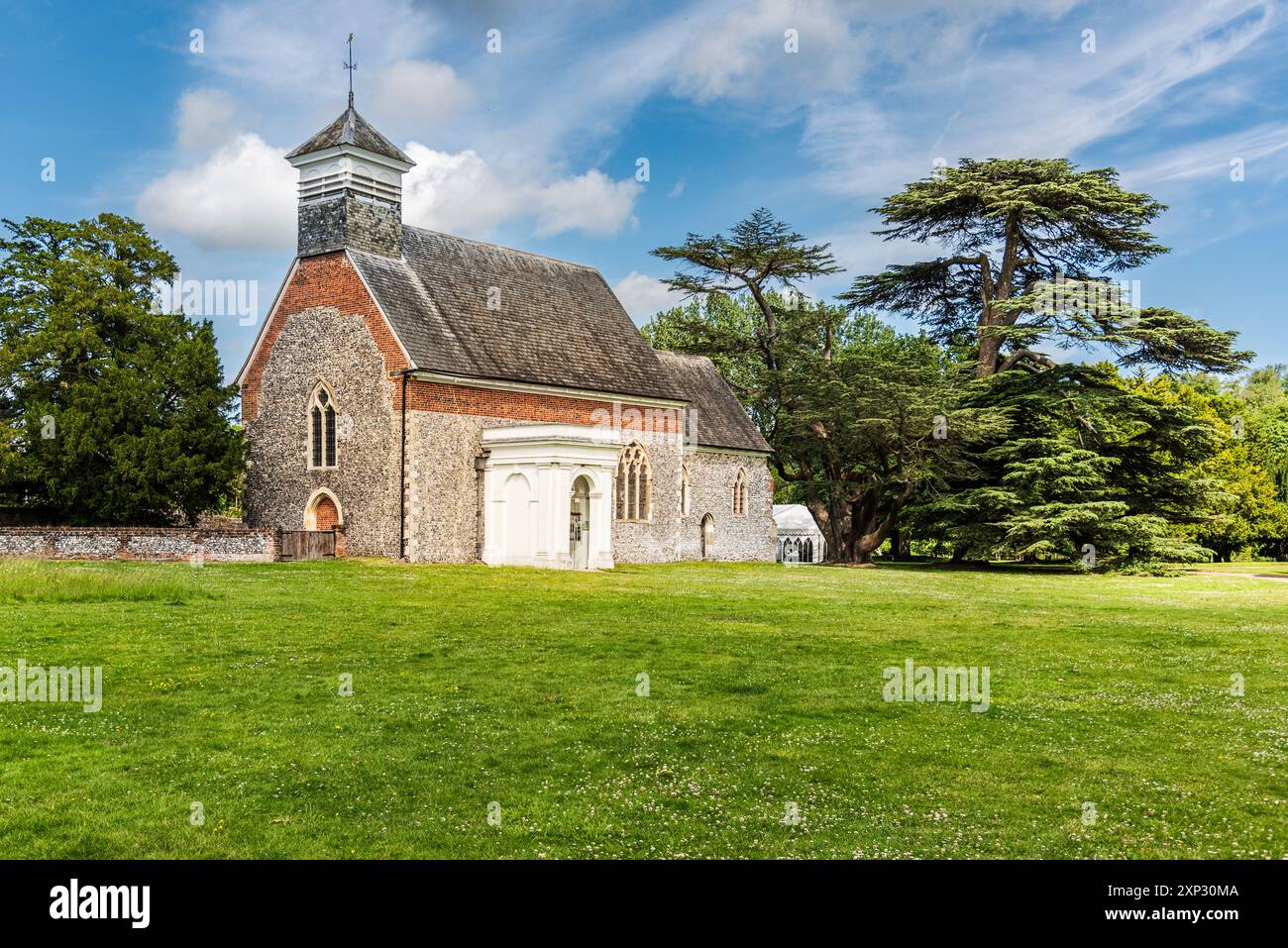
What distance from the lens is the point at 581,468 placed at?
117 ft

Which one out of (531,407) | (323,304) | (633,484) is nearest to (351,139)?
(323,304)

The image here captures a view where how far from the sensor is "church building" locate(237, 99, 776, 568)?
34531 millimetres

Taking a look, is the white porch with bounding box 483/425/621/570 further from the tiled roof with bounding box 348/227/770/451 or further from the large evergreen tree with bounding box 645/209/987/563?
the large evergreen tree with bounding box 645/209/987/563

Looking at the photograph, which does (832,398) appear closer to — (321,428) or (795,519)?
(795,519)

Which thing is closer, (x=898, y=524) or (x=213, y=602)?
(x=213, y=602)

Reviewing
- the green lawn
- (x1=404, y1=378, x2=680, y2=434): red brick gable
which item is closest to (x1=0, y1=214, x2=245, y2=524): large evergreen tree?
(x1=404, y1=378, x2=680, y2=434): red brick gable

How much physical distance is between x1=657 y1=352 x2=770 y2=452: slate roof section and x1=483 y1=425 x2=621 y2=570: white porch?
1053cm

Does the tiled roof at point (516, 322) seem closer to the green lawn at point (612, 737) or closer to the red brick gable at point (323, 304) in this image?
the red brick gable at point (323, 304)

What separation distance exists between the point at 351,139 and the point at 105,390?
11.5 m

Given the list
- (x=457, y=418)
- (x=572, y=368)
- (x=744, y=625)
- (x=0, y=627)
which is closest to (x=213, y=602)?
(x=0, y=627)

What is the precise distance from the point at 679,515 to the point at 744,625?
2585cm

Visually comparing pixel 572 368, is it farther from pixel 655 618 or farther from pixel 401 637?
pixel 401 637

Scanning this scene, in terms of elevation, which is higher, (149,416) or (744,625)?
(149,416)
